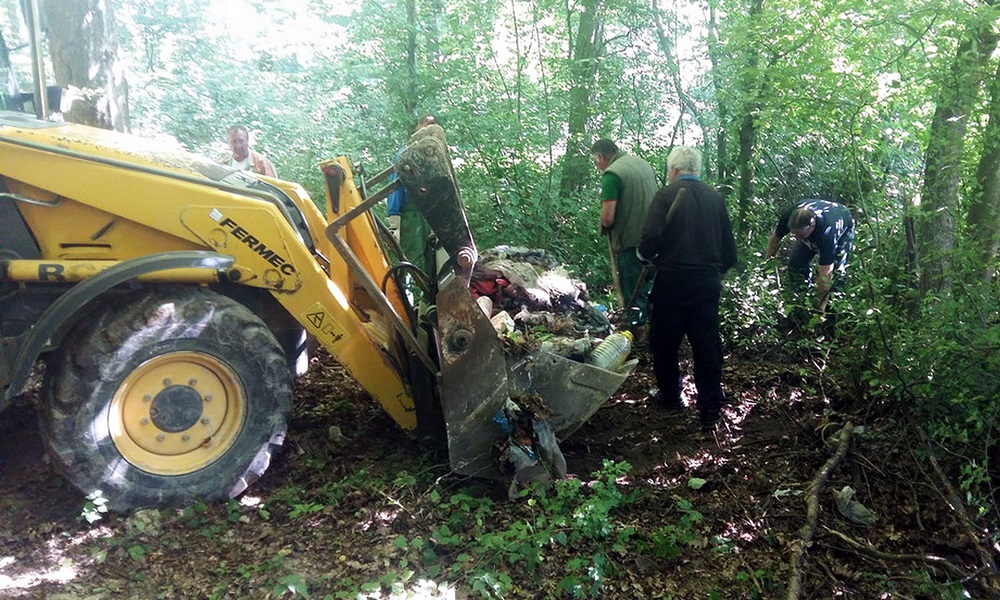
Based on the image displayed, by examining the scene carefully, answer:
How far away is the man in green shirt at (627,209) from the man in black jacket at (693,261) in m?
1.07

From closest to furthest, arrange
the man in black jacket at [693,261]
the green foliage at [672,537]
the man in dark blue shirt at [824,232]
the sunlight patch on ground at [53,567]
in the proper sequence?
the sunlight patch on ground at [53,567], the green foliage at [672,537], the man in black jacket at [693,261], the man in dark blue shirt at [824,232]

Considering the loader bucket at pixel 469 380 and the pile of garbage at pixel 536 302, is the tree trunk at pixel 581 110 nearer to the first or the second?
the pile of garbage at pixel 536 302

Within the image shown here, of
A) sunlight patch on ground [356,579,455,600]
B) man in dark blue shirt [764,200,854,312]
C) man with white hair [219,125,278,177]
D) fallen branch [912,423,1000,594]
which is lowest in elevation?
sunlight patch on ground [356,579,455,600]

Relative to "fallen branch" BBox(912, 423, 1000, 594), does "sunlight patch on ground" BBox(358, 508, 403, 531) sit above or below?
below

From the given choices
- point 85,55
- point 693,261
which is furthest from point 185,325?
point 85,55

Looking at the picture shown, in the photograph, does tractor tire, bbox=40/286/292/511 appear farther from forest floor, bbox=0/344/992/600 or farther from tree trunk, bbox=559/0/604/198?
tree trunk, bbox=559/0/604/198

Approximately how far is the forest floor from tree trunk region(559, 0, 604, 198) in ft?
16.8

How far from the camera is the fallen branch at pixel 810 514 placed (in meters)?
3.32

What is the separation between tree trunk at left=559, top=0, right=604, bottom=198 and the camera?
31.2 ft

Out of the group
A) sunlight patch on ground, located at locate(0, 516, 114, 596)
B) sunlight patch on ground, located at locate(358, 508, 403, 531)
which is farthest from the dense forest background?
sunlight patch on ground, located at locate(0, 516, 114, 596)

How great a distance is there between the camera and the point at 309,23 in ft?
47.4

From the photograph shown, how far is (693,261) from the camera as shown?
521 centimetres

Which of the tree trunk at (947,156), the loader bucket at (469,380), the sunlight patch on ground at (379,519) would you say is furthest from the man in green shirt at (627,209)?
the sunlight patch on ground at (379,519)

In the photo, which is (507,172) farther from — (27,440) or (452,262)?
(27,440)
